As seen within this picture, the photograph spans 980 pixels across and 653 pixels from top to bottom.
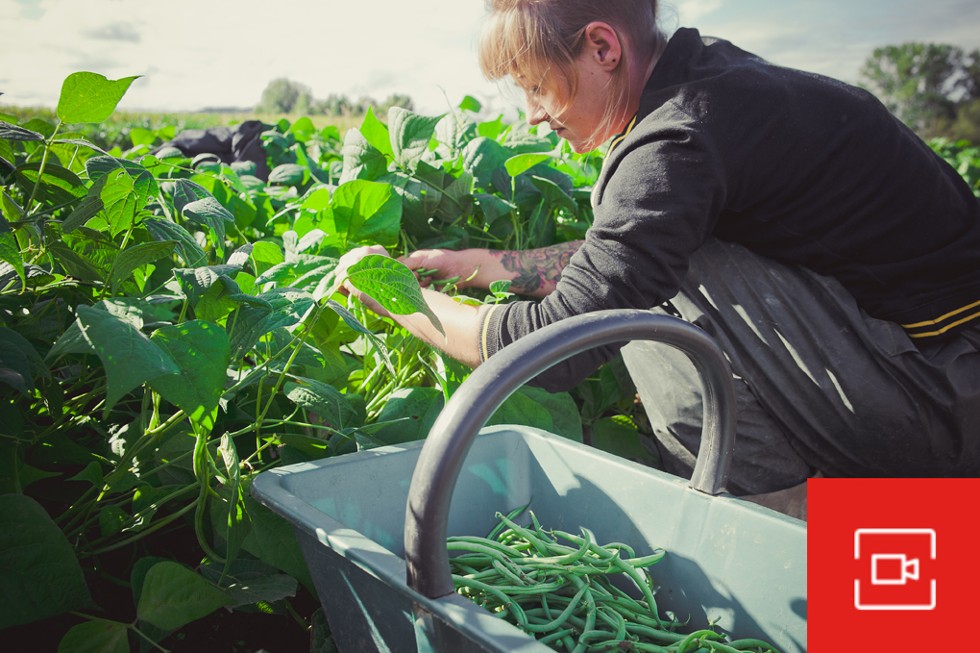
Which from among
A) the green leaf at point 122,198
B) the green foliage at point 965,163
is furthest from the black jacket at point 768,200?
the green foliage at point 965,163

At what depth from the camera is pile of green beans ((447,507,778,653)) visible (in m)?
0.79

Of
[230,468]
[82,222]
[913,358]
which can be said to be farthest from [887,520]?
[82,222]

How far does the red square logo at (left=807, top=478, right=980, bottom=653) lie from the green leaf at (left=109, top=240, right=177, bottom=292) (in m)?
0.69

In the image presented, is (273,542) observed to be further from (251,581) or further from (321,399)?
(321,399)

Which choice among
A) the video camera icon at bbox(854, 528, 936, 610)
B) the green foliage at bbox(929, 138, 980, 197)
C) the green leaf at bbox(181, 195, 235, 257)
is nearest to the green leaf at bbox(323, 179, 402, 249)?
the green leaf at bbox(181, 195, 235, 257)

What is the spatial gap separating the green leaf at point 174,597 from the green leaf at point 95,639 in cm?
3

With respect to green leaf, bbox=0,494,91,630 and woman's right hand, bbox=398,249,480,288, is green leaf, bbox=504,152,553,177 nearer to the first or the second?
woman's right hand, bbox=398,249,480,288

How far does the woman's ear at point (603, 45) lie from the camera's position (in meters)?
1.17

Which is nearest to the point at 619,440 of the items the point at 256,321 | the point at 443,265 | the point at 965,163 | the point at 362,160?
the point at 443,265

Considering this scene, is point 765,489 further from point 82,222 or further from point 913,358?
point 82,222

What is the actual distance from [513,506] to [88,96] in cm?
69

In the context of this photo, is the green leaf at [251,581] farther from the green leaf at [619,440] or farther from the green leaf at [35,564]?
the green leaf at [619,440]

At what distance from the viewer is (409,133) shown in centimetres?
145

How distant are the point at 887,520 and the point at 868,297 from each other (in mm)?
460
